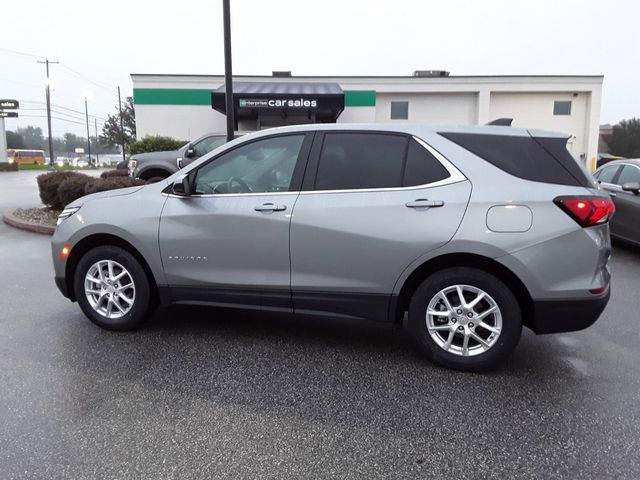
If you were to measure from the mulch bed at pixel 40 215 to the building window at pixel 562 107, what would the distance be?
78.7ft

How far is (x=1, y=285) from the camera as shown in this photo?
598cm

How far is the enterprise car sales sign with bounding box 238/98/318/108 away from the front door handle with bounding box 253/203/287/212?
56.0ft

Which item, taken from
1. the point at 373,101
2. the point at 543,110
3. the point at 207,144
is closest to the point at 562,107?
the point at 543,110

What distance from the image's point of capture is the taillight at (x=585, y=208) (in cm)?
334

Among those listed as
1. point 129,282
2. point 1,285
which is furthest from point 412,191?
point 1,285

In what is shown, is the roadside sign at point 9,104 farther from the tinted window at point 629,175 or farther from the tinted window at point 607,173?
the tinted window at point 629,175

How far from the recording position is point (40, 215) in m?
10.8

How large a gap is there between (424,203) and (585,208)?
1062 millimetres

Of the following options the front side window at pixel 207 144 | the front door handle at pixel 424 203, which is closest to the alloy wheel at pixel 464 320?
the front door handle at pixel 424 203

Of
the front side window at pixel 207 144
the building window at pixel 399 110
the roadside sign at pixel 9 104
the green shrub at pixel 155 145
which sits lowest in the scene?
the front side window at pixel 207 144

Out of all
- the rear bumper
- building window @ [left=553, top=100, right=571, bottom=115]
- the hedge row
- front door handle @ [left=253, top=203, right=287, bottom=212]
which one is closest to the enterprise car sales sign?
the hedge row

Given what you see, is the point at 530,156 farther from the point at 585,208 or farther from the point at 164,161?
the point at 164,161

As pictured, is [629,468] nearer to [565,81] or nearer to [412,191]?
[412,191]

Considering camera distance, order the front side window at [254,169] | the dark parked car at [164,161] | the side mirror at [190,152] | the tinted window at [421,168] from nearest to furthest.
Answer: the tinted window at [421,168], the front side window at [254,169], the side mirror at [190,152], the dark parked car at [164,161]
